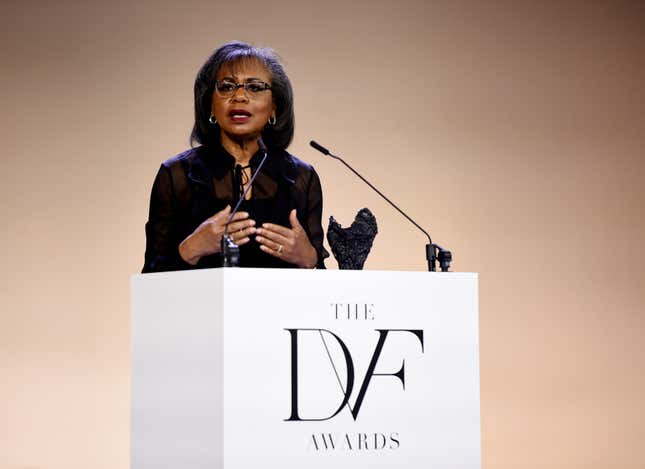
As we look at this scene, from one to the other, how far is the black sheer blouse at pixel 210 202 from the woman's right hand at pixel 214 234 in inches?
1.9

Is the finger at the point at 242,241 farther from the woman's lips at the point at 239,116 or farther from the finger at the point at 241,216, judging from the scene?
the woman's lips at the point at 239,116

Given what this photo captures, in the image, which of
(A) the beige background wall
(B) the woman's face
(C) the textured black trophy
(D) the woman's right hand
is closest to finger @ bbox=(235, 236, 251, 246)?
(D) the woman's right hand

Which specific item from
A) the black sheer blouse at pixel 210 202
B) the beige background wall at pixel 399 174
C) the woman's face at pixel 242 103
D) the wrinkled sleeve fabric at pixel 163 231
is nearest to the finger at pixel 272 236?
the black sheer blouse at pixel 210 202

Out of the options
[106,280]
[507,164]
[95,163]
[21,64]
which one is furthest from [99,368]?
[507,164]

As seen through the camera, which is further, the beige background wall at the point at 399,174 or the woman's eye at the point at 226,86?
the beige background wall at the point at 399,174

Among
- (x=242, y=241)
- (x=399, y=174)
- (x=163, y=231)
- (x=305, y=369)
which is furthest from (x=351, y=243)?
(x=399, y=174)

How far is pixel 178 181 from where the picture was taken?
120 inches

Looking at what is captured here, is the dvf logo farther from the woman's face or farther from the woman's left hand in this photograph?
the woman's face

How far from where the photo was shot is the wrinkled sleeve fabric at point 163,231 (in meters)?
2.97

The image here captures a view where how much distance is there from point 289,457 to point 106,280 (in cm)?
253

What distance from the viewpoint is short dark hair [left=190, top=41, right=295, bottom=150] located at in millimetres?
3129

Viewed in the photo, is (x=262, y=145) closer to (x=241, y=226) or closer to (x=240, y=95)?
(x=240, y=95)

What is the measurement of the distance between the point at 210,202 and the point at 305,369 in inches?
31.3

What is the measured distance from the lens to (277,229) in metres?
2.93
